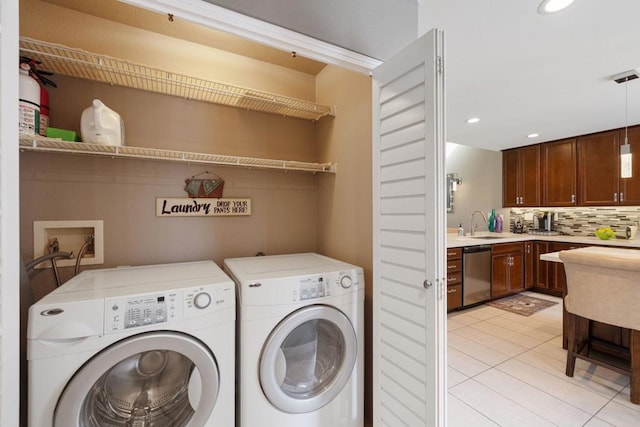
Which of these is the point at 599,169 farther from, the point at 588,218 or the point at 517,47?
the point at 517,47

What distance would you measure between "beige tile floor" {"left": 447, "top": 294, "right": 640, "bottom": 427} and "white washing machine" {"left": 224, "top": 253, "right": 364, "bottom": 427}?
2.61 ft

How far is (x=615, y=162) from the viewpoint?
3.59 meters

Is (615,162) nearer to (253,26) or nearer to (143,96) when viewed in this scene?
(253,26)

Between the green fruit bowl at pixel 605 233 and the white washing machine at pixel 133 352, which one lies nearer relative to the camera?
the white washing machine at pixel 133 352

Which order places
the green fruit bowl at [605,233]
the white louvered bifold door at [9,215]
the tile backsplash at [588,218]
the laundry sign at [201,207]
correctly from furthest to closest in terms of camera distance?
the tile backsplash at [588,218] → the green fruit bowl at [605,233] → the laundry sign at [201,207] → the white louvered bifold door at [9,215]

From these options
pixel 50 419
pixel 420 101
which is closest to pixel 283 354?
pixel 50 419

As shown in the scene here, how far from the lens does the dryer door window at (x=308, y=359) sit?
50.7 inches

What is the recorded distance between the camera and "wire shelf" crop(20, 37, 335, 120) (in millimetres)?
1297

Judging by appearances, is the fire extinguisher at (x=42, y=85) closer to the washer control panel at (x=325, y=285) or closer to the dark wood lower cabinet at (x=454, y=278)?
the washer control panel at (x=325, y=285)

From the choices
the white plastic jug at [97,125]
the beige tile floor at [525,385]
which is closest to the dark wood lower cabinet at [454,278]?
the beige tile floor at [525,385]

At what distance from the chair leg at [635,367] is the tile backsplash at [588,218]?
2961mm

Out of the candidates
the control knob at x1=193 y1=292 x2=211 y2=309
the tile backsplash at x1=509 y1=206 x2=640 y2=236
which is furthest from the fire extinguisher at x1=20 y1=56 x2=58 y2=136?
the tile backsplash at x1=509 y1=206 x2=640 y2=236

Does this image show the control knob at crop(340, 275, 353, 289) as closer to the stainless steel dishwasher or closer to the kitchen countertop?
the kitchen countertop

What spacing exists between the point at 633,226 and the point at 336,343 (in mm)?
4580
